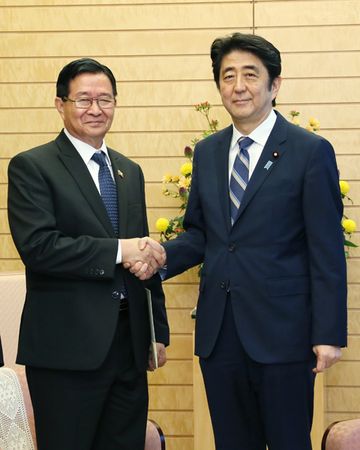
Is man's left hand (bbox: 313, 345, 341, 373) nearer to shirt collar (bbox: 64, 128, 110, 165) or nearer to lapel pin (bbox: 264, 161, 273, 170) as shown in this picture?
lapel pin (bbox: 264, 161, 273, 170)

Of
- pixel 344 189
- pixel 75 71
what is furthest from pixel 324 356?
pixel 344 189

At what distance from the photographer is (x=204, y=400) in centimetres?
407

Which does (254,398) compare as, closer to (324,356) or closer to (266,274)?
(324,356)

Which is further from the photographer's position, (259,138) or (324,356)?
(259,138)

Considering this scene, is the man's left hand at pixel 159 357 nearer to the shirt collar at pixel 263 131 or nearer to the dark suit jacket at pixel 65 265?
the dark suit jacket at pixel 65 265

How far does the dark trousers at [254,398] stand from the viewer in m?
2.69

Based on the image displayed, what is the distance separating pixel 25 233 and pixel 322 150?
98 cm

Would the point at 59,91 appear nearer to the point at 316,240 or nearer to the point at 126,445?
the point at 316,240

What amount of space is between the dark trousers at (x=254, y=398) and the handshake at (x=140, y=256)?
0.30 m

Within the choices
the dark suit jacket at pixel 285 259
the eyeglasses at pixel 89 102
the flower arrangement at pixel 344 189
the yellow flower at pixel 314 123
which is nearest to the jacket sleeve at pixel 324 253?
the dark suit jacket at pixel 285 259

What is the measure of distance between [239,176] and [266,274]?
337 mm

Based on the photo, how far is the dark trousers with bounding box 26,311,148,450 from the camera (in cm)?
279

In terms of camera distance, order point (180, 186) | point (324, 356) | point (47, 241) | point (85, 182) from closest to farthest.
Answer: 1. point (324, 356)
2. point (47, 241)
3. point (85, 182)
4. point (180, 186)

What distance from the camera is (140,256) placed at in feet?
9.22
